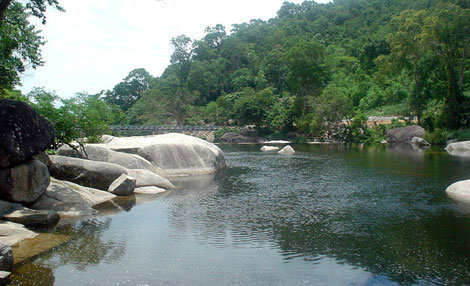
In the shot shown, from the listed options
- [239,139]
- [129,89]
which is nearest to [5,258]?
[239,139]

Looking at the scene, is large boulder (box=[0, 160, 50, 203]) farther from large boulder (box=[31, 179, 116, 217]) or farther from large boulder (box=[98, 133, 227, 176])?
large boulder (box=[98, 133, 227, 176])

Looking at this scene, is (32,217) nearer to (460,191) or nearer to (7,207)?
(7,207)

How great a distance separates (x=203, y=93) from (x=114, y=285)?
310 ft

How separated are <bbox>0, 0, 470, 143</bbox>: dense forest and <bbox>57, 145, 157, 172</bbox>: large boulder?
3.42ft

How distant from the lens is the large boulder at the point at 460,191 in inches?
588

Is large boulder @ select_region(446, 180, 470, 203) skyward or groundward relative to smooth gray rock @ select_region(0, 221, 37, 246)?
groundward

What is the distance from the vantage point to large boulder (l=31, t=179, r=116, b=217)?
1257 centimetres

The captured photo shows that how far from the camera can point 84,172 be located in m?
15.7

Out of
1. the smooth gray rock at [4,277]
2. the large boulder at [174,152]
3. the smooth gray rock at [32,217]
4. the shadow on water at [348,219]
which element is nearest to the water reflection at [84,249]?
the smooth gray rock at [32,217]

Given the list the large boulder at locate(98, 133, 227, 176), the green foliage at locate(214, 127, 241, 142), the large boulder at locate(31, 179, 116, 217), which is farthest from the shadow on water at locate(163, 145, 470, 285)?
the green foliage at locate(214, 127, 241, 142)

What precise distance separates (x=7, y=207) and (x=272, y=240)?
7.42 meters

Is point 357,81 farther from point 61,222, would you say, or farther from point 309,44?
point 61,222

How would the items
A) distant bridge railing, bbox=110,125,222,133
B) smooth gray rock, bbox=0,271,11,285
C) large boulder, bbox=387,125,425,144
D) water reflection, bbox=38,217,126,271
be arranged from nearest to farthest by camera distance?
smooth gray rock, bbox=0,271,11,285
water reflection, bbox=38,217,126,271
large boulder, bbox=387,125,425,144
distant bridge railing, bbox=110,125,222,133

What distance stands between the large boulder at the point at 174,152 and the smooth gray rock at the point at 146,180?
3131mm
